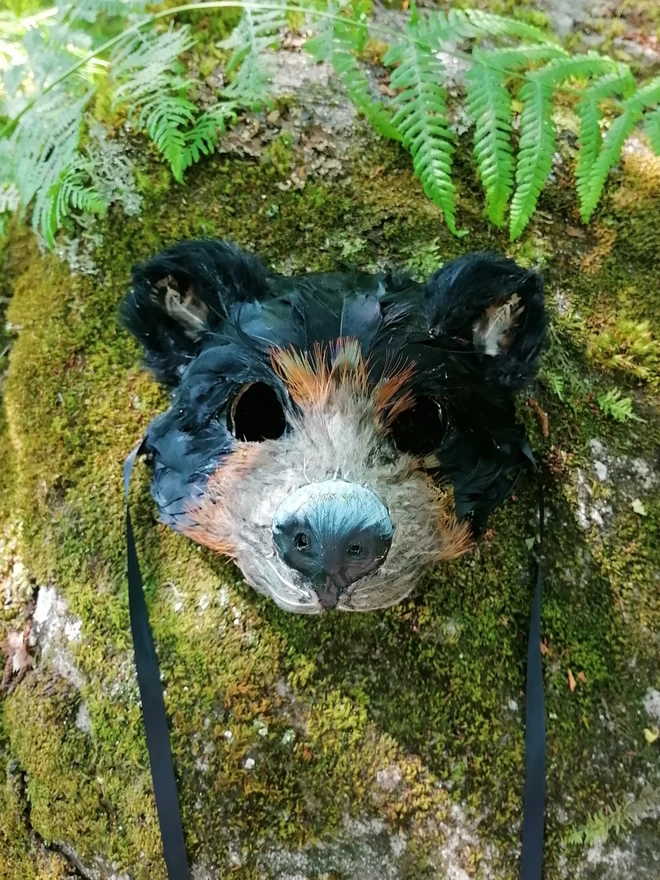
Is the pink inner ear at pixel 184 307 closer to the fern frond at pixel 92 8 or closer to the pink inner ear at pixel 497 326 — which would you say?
the pink inner ear at pixel 497 326

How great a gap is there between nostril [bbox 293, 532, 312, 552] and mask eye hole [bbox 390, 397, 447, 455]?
432mm

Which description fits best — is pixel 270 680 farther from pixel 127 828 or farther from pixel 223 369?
pixel 223 369

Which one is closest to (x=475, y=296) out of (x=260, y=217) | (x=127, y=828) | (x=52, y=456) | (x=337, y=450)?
(x=337, y=450)

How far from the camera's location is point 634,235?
9.55 feet

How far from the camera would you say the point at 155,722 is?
7.84 ft

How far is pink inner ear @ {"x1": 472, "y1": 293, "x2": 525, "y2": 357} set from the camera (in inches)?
69.6

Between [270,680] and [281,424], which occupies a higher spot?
[281,424]

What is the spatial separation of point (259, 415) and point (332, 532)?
588 millimetres

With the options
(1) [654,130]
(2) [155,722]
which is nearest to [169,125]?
(1) [654,130]

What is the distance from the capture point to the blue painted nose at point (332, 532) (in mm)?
1449

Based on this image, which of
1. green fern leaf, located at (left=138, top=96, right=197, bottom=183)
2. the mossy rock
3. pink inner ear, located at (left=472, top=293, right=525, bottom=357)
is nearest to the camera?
pink inner ear, located at (left=472, top=293, right=525, bottom=357)

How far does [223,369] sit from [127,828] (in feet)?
5.94

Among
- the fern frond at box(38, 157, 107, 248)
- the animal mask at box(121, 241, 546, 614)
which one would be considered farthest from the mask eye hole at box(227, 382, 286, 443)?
the fern frond at box(38, 157, 107, 248)

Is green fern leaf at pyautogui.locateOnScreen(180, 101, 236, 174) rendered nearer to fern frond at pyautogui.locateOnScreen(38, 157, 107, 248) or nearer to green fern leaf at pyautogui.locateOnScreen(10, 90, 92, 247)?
fern frond at pyautogui.locateOnScreen(38, 157, 107, 248)
